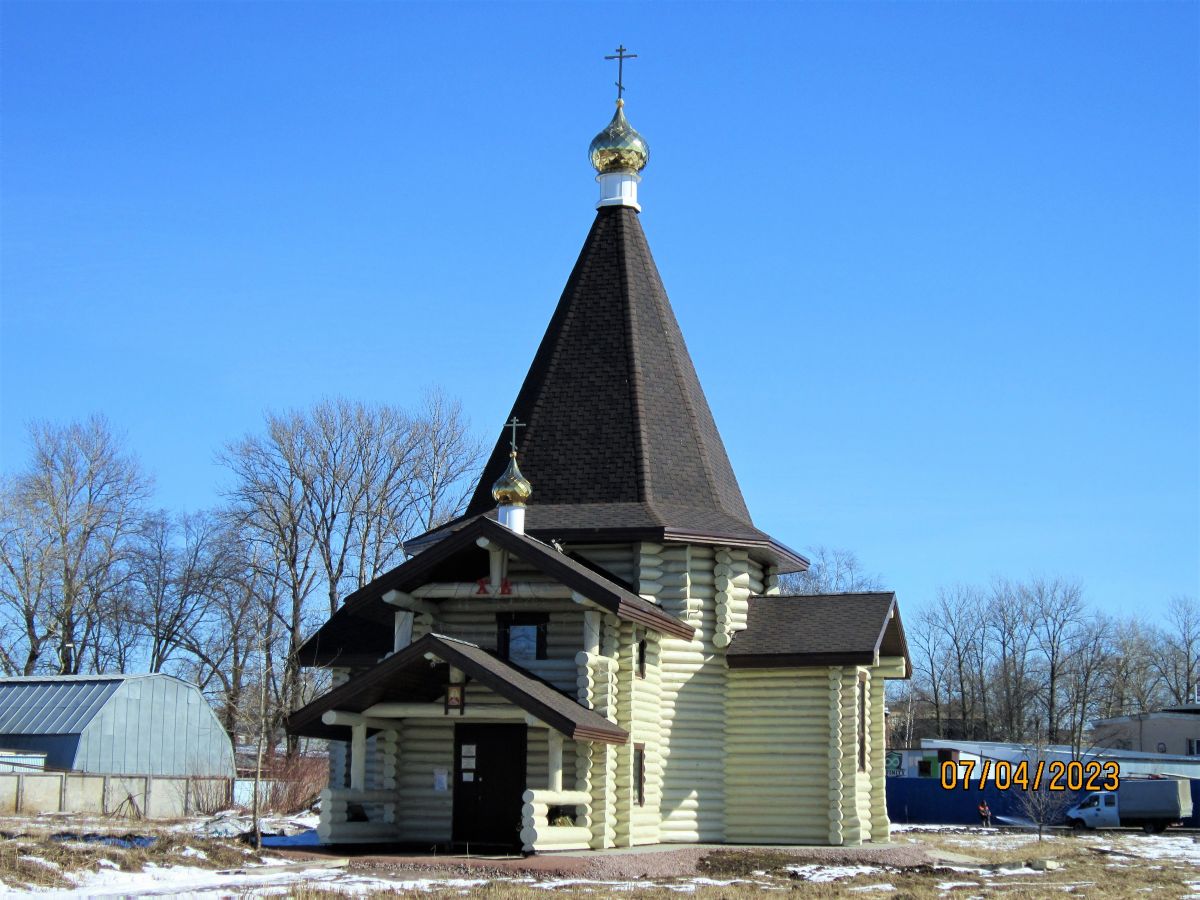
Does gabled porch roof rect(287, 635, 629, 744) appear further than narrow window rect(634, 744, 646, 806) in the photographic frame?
No

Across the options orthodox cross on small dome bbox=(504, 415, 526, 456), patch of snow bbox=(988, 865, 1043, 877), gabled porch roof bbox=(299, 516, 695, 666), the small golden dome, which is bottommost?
patch of snow bbox=(988, 865, 1043, 877)

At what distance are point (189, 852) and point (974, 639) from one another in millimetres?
58761

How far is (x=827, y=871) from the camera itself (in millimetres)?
19141

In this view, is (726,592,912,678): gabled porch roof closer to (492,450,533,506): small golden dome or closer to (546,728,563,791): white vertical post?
(492,450,533,506): small golden dome

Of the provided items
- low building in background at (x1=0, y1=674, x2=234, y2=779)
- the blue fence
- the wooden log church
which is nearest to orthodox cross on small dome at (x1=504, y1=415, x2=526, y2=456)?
the wooden log church

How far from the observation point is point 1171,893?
17.2 meters

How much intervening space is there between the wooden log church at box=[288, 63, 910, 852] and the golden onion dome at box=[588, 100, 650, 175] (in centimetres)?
153

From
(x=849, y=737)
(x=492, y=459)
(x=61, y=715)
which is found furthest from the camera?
(x=61, y=715)

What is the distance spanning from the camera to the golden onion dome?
2730 cm

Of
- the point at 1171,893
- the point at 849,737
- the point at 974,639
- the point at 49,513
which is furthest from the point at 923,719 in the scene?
the point at 1171,893

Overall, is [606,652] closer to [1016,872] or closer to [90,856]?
[1016,872]

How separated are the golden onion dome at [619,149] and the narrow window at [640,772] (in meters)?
11.6

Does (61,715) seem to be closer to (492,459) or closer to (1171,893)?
(492,459)

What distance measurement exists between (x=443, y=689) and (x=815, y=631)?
6.32 m
